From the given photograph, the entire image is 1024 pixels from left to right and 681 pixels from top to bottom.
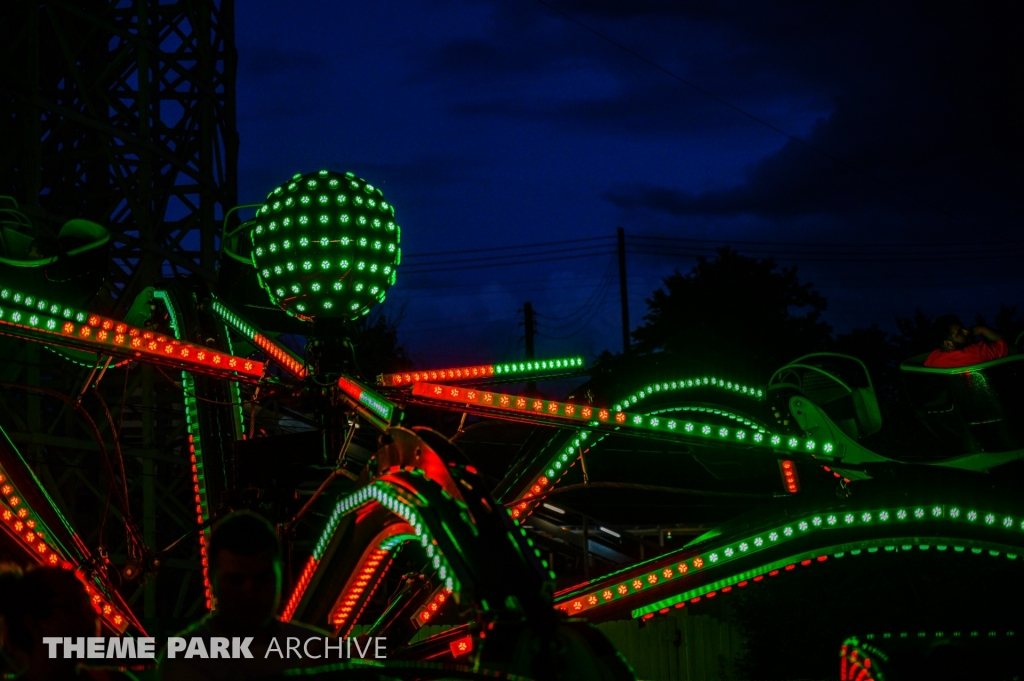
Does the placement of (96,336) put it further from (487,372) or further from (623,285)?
(623,285)

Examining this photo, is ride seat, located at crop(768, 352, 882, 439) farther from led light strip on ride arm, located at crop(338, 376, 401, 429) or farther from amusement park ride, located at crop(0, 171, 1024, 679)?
led light strip on ride arm, located at crop(338, 376, 401, 429)

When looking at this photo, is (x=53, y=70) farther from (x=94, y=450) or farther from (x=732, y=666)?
(x=732, y=666)

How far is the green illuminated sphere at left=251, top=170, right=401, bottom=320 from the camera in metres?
5.90

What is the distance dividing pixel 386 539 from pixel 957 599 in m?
7.54

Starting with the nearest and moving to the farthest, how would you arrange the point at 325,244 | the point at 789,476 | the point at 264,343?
the point at 325,244
the point at 264,343
the point at 789,476

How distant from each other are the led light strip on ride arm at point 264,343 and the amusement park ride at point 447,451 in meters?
0.02

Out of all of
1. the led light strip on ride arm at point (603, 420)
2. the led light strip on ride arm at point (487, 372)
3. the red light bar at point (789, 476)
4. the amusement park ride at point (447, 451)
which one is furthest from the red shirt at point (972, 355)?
the led light strip on ride arm at point (487, 372)

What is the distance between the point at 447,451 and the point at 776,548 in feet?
7.00

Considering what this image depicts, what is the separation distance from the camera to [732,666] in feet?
45.2

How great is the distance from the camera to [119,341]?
18.6 feet

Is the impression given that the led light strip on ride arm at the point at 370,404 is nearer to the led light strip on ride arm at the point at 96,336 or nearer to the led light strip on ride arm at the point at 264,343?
the led light strip on ride arm at the point at 264,343

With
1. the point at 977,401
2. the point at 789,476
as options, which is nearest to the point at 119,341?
the point at 977,401

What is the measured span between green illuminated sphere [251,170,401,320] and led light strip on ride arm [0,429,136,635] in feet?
5.99

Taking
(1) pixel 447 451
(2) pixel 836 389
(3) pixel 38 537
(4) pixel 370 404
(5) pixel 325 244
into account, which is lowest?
(3) pixel 38 537
